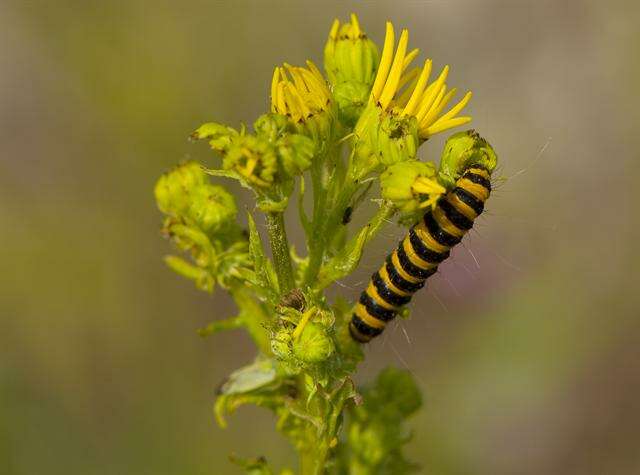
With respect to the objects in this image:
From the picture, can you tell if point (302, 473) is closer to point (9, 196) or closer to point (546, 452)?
point (546, 452)

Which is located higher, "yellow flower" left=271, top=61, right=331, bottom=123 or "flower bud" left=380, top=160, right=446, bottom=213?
"yellow flower" left=271, top=61, right=331, bottom=123

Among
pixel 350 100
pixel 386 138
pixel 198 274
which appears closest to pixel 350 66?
pixel 350 100

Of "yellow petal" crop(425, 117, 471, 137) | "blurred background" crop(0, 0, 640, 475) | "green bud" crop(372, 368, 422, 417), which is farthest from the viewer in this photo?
"blurred background" crop(0, 0, 640, 475)

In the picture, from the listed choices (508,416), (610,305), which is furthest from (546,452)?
(610,305)

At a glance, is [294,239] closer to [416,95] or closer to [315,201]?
[315,201]

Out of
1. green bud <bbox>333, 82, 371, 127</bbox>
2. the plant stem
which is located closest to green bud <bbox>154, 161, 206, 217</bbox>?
the plant stem

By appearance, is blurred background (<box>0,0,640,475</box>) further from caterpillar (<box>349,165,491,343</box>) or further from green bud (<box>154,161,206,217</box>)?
caterpillar (<box>349,165,491,343</box>)
